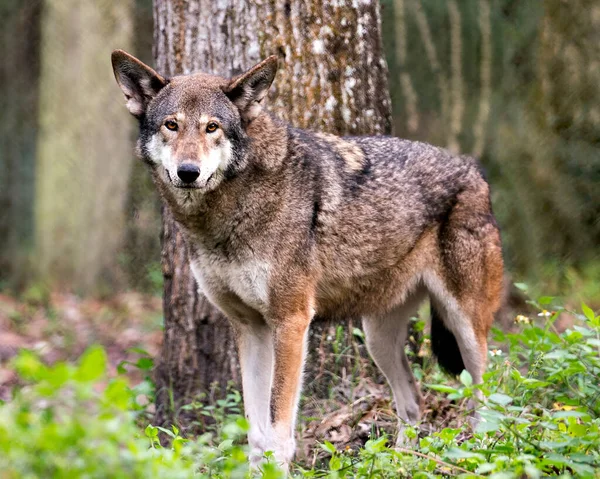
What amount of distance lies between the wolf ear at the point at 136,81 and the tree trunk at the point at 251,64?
947 millimetres

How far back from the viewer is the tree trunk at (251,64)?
545cm

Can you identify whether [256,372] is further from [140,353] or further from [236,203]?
[140,353]

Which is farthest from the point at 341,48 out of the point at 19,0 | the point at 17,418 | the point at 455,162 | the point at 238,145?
the point at 19,0

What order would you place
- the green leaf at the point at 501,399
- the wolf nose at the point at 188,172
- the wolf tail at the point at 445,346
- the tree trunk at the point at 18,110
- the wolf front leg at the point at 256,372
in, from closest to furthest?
1. the green leaf at the point at 501,399
2. the wolf nose at the point at 188,172
3. the wolf front leg at the point at 256,372
4. the wolf tail at the point at 445,346
5. the tree trunk at the point at 18,110

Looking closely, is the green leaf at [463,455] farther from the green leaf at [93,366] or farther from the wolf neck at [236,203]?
the wolf neck at [236,203]

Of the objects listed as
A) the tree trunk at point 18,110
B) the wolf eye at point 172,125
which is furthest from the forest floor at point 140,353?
the tree trunk at point 18,110

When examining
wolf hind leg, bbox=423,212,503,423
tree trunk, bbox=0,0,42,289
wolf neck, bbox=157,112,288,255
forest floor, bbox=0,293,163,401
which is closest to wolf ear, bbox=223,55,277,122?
wolf neck, bbox=157,112,288,255

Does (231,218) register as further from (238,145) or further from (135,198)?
(135,198)

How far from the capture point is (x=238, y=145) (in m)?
4.50

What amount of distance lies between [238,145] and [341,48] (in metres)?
1.46

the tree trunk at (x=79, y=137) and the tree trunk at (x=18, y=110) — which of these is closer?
the tree trunk at (x=79, y=137)

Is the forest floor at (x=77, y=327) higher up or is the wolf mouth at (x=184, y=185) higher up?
the wolf mouth at (x=184, y=185)

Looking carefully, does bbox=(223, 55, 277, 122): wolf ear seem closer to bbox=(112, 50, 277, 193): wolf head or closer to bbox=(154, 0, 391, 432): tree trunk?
bbox=(112, 50, 277, 193): wolf head

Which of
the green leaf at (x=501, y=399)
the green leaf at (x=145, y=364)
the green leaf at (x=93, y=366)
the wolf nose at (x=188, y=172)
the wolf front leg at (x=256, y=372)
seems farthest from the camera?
the green leaf at (x=145, y=364)
